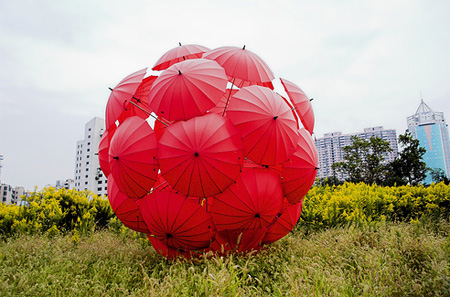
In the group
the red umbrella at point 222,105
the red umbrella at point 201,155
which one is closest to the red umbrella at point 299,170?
the red umbrella at point 201,155

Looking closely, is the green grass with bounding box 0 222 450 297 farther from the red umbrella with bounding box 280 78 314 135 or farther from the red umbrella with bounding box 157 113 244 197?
the red umbrella with bounding box 280 78 314 135

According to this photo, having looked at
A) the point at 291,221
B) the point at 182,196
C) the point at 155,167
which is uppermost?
the point at 155,167

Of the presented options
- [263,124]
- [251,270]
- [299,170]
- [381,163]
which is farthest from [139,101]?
Answer: [381,163]

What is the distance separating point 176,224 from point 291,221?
2331 mm

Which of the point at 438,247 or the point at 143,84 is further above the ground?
the point at 143,84

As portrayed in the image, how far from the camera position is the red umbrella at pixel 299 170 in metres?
5.69

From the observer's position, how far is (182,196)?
532cm

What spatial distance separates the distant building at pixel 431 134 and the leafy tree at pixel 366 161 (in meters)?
39.6

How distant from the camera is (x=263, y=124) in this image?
4.99 metres

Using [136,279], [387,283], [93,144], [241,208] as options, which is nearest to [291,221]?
[241,208]

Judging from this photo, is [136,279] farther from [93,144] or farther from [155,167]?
[93,144]

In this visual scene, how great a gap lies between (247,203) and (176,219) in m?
1.24

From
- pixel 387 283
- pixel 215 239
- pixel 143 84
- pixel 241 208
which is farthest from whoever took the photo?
pixel 143 84

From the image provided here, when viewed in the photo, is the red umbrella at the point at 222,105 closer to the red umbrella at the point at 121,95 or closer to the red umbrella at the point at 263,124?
the red umbrella at the point at 263,124
